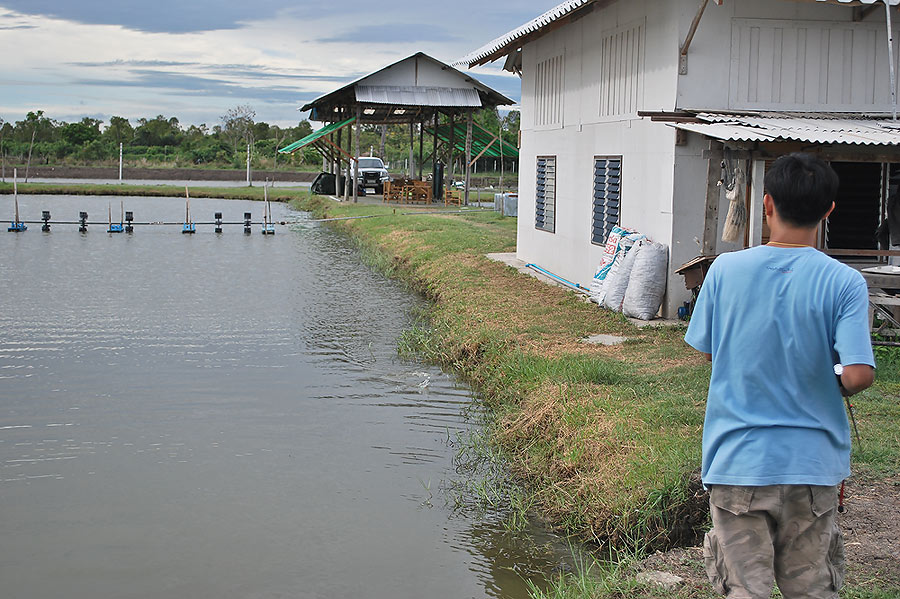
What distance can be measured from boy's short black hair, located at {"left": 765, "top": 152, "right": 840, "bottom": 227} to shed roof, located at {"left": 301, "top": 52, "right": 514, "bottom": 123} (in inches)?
1133

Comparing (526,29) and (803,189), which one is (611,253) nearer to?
(526,29)

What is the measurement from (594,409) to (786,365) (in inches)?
181

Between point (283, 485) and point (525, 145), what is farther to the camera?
point (525, 145)

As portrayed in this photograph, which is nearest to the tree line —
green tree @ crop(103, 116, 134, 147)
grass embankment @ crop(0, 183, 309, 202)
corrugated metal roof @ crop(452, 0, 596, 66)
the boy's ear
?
green tree @ crop(103, 116, 134, 147)

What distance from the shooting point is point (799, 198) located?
330 centimetres

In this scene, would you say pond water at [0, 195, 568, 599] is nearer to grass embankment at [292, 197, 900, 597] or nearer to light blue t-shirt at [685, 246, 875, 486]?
grass embankment at [292, 197, 900, 597]

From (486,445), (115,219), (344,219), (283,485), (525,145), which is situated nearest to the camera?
(283,485)

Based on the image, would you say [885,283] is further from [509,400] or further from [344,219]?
[344,219]

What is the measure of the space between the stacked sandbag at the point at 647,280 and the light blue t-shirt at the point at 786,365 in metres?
8.29

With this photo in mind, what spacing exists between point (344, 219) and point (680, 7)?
19.5 metres

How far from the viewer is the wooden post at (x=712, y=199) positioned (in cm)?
1032

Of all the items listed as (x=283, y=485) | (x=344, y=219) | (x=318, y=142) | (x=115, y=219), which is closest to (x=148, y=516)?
(x=283, y=485)

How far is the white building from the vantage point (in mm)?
10055

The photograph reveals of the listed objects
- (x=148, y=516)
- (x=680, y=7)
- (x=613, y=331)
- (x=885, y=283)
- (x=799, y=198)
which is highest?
(x=680, y=7)
